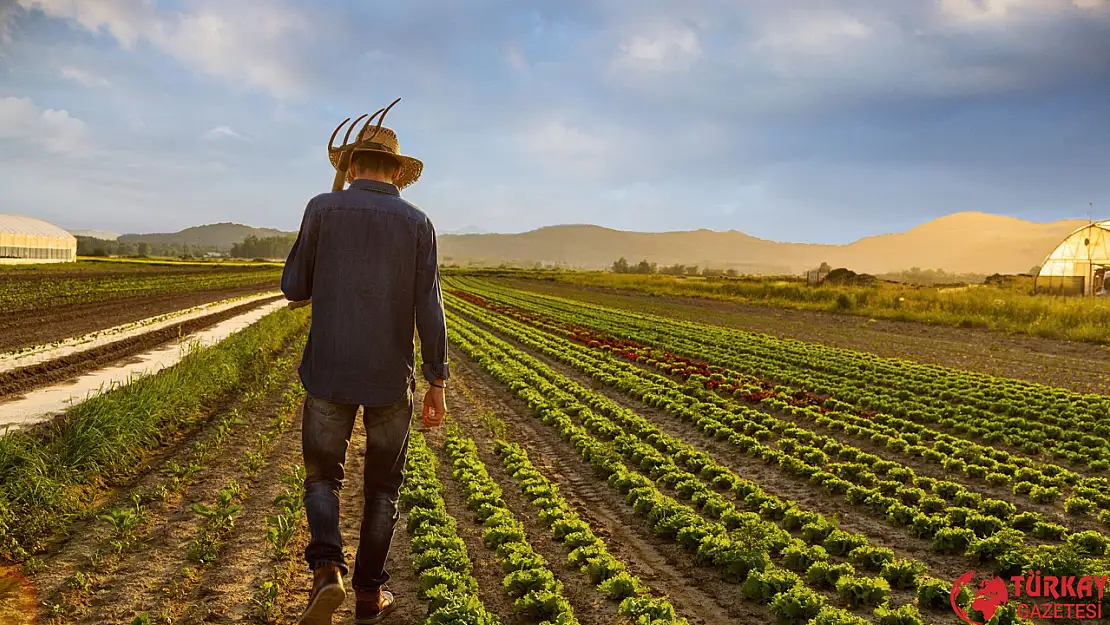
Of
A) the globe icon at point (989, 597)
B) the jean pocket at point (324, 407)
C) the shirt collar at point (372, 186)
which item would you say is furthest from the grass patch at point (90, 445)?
the globe icon at point (989, 597)

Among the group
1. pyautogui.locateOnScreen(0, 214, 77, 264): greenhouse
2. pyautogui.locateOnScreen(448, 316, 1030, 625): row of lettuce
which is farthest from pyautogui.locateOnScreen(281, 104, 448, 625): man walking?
pyautogui.locateOnScreen(0, 214, 77, 264): greenhouse

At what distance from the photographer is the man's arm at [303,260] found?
11.6 feet

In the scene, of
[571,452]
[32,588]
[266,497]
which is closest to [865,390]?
[571,452]

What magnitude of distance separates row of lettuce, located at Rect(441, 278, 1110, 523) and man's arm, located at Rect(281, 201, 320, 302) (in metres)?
7.64

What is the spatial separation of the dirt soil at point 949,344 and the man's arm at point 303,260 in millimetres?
16689

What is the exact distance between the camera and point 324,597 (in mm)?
3451

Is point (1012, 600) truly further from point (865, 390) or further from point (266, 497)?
point (865, 390)

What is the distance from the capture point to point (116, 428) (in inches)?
289

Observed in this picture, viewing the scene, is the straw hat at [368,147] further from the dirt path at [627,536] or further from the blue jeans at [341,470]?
the dirt path at [627,536]

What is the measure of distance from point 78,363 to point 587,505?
39.3 ft

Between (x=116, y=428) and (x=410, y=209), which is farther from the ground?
(x=410, y=209)

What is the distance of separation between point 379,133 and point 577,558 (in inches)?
140

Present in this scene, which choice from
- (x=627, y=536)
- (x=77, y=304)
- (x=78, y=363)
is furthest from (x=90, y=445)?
(x=77, y=304)

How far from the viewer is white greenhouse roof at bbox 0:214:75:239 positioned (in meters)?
69.6
